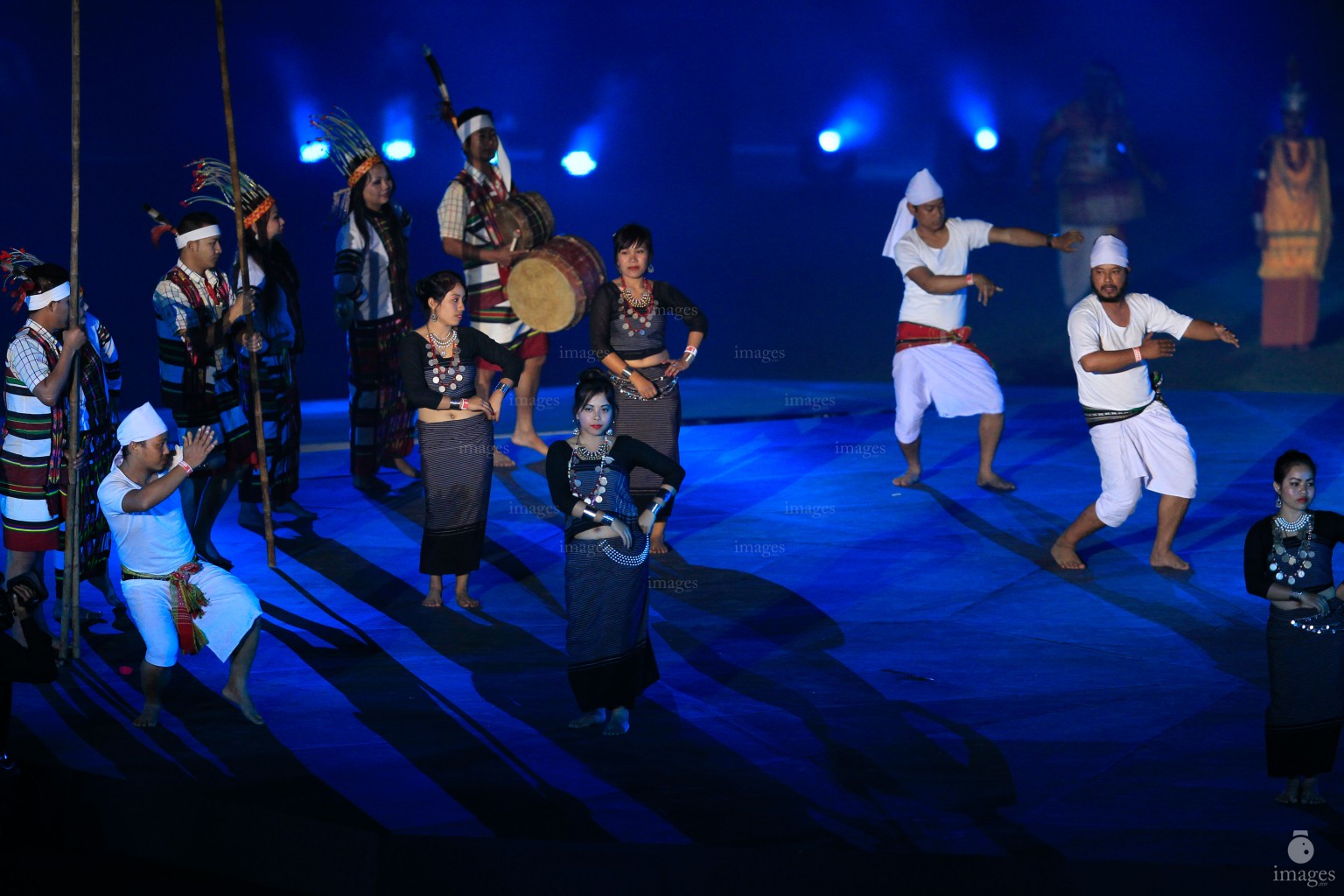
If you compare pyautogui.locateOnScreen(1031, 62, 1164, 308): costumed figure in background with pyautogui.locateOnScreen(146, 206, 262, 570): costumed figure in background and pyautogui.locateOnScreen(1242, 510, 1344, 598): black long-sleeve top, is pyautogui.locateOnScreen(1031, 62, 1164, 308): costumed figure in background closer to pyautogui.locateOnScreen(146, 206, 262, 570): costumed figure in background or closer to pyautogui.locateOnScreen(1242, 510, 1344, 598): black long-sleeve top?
pyautogui.locateOnScreen(146, 206, 262, 570): costumed figure in background

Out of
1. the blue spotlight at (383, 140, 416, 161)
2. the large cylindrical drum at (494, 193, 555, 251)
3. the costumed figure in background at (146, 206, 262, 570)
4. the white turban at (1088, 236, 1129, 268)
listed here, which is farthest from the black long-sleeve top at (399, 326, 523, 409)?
the blue spotlight at (383, 140, 416, 161)

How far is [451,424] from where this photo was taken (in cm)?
630

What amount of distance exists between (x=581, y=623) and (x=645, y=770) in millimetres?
625

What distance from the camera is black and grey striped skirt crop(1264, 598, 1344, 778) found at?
13.2 ft

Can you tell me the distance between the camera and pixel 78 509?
19.1 ft

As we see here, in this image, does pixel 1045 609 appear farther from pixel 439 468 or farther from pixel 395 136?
pixel 395 136

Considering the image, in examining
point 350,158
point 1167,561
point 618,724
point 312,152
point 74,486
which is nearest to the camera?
point 618,724

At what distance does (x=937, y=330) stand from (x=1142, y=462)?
6.96 feet

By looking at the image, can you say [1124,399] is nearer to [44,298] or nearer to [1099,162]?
[44,298]

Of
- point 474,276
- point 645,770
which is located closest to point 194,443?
point 645,770

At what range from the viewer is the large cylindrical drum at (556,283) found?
796cm

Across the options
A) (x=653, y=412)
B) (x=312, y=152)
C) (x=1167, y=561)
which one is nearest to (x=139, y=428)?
(x=653, y=412)

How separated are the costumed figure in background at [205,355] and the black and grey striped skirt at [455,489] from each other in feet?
3.08

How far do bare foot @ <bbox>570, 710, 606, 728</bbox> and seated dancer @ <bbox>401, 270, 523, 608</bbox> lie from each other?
1.65m
